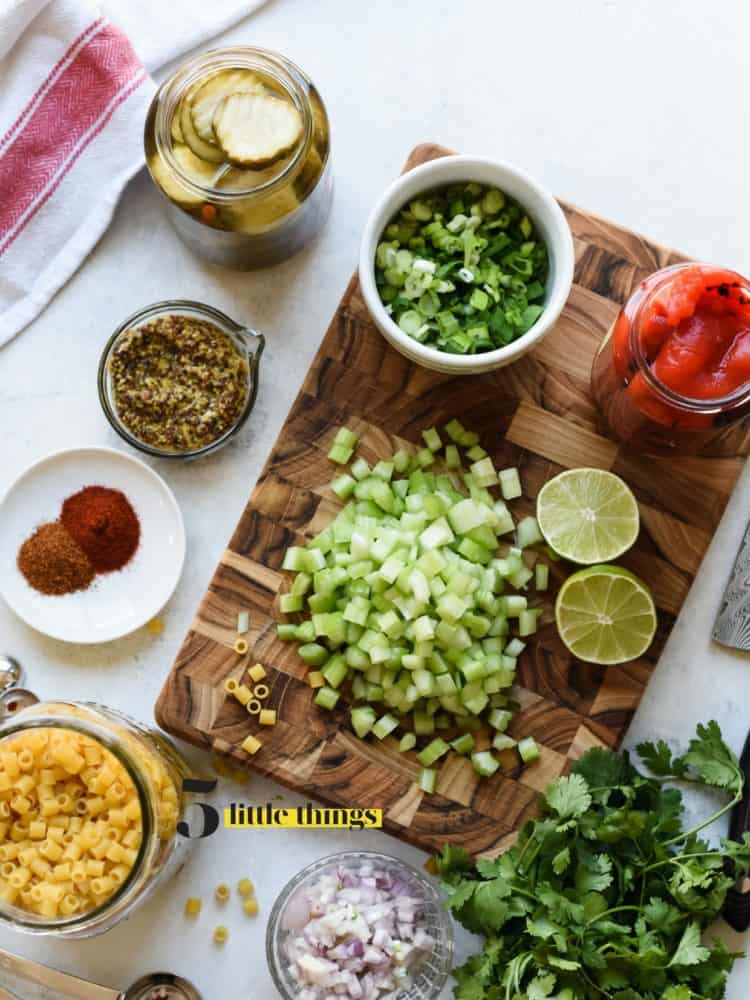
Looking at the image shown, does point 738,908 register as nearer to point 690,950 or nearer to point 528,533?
point 690,950

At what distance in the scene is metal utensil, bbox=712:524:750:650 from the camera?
2.24 metres

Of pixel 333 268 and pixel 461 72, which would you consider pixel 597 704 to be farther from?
pixel 461 72

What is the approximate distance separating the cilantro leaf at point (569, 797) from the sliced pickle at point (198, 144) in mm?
1356

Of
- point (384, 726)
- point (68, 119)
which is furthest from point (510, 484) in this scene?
point (68, 119)

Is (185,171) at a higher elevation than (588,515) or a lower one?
higher

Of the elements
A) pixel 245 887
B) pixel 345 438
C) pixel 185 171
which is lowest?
pixel 245 887

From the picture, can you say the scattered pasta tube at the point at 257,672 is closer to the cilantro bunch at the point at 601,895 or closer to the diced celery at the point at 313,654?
the diced celery at the point at 313,654

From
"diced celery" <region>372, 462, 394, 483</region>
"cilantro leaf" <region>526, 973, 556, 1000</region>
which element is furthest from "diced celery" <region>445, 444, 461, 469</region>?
"cilantro leaf" <region>526, 973, 556, 1000</region>

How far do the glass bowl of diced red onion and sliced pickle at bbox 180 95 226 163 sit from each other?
55.7 inches

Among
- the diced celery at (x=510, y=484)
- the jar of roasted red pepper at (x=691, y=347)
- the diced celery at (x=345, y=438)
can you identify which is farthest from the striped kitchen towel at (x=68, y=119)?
the jar of roasted red pepper at (x=691, y=347)

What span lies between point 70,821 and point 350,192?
4.75ft

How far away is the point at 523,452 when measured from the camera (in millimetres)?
2211

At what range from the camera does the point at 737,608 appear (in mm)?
2250

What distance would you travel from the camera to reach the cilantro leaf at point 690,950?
6.42 feet
